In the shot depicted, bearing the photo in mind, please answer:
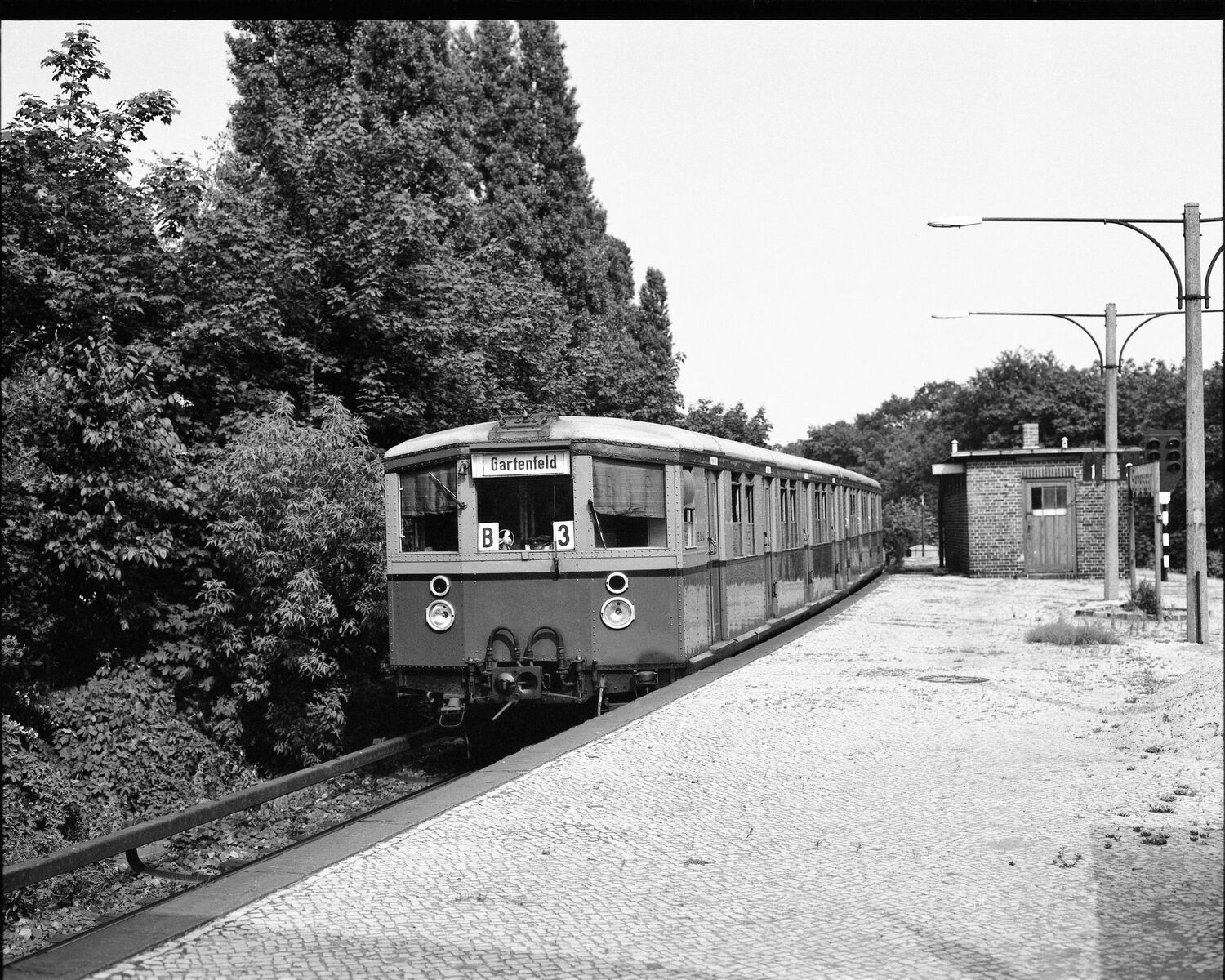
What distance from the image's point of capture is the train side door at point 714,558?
12.5 metres

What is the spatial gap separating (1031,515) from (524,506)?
24.7 meters

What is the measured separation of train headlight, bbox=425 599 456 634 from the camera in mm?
11039

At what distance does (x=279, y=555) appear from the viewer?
13828mm

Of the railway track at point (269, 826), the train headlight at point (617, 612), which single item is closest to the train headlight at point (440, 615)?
the railway track at point (269, 826)

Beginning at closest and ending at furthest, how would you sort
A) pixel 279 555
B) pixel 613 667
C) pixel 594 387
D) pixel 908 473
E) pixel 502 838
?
pixel 502 838
pixel 613 667
pixel 279 555
pixel 594 387
pixel 908 473

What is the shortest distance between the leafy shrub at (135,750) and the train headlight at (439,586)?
4.77 metres

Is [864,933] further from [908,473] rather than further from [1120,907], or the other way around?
[908,473]

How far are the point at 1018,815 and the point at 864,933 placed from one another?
2241mm

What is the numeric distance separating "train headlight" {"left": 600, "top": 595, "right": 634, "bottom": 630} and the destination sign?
3.86ft

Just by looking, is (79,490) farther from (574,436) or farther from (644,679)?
(644,679)

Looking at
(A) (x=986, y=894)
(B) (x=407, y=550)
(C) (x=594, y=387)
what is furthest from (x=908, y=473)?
(A) (x=986, y=894)

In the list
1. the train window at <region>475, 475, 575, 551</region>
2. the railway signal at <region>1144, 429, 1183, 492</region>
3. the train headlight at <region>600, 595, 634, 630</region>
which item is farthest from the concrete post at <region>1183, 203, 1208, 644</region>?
the train window at <region>475, 475, 575, 551</region>

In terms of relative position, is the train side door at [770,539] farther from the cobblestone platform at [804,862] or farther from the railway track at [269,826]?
the cobblestone platform at [804,862]
